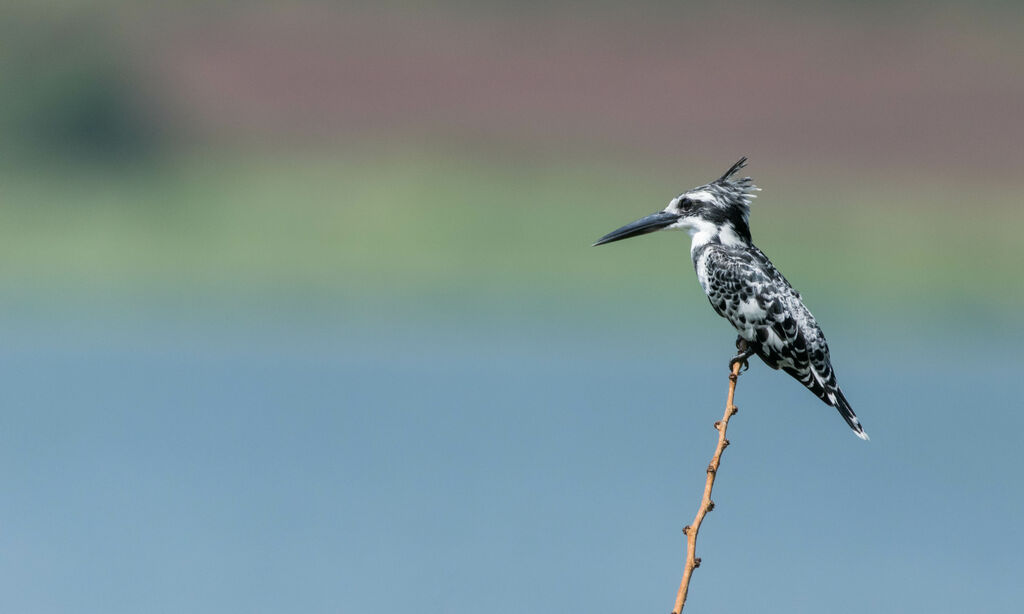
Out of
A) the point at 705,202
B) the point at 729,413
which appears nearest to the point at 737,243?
the point at 705,202

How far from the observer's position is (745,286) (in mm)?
2658

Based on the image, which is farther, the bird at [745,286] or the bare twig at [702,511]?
the bird at [745,286]

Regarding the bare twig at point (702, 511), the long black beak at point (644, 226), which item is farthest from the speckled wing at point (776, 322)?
the bare twig at point (702, 511)

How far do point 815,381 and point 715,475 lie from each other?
110cm

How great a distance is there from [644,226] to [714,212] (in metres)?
0.21

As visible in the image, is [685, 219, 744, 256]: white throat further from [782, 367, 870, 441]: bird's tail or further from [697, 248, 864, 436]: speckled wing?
[782, 367, 870, 441]: bird's tail

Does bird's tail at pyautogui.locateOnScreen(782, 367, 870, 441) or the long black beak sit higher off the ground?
the long black beak

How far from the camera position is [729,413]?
5.78ft

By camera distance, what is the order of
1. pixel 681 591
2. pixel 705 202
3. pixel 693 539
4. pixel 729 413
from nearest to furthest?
pixel 681 591 < pixel 693 539 < pixel 729 413 < pixel 705 202

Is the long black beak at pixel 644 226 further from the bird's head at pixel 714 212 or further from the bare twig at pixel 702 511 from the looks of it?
the bare twig at pixel 702 511

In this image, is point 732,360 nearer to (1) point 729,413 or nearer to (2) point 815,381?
(2) point 815,381

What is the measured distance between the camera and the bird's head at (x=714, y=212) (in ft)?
9.09

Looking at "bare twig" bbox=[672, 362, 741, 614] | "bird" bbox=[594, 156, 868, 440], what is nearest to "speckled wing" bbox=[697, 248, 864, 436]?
"bird" bbox=[594, 156, 868, 440]

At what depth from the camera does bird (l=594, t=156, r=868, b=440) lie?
8.50 feet
